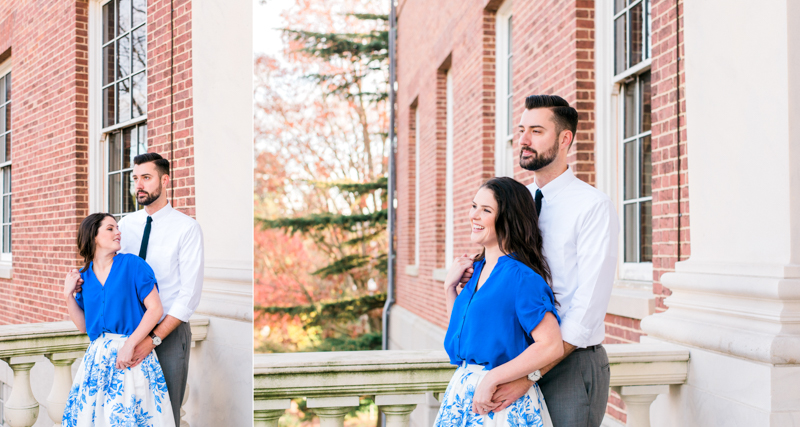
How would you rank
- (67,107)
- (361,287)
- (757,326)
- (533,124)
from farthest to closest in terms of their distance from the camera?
(361,287) → (757,326) → (67,107) → (533,124)

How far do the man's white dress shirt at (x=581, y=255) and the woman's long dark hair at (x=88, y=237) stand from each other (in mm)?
1359

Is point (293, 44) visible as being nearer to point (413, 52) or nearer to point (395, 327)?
point (413, 52)

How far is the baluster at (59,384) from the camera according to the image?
2094 mm

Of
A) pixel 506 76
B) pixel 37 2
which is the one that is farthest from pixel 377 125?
pixel 37 2

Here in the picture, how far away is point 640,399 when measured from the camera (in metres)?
2.52

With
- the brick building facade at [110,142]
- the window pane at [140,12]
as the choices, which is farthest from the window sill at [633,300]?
the window pane at [140,12]

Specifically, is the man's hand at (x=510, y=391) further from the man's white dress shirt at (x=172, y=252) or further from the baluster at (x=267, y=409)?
the man's white dress shirt at (x=172, y=252)

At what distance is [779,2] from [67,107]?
2.50 m

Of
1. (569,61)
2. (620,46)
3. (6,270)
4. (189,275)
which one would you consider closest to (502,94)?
(569,61)

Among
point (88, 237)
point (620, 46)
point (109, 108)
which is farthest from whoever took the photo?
point (620, 46)

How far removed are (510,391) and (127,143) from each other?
139 cm

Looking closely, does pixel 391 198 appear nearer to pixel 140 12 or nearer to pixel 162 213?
pixel 140 12

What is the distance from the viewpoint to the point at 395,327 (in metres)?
11.1

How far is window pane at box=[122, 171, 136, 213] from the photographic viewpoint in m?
1.96
